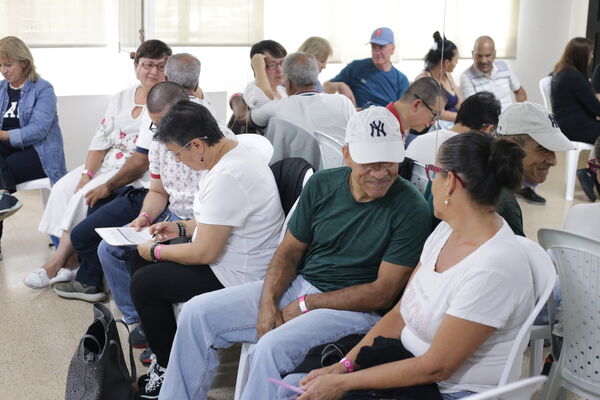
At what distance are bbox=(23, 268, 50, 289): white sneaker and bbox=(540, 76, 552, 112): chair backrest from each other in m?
2.87

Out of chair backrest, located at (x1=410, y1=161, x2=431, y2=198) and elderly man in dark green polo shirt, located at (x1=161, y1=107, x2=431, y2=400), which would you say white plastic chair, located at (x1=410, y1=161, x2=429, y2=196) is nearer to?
chair backrest, located at (x1=410, y1=161, x2=431, y2=198)

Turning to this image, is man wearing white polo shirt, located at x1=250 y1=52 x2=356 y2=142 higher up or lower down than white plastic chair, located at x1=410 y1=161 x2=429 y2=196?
higher up

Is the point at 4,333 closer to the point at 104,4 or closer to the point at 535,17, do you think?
the point at 535,17

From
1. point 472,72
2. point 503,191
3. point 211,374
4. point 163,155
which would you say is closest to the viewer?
point 503,191

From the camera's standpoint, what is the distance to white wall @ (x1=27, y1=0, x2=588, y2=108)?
275 cm

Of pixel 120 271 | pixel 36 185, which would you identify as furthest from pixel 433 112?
pixel 36 185

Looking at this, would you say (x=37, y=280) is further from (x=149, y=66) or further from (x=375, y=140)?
(x=375, y=140)

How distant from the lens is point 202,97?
14.0ft

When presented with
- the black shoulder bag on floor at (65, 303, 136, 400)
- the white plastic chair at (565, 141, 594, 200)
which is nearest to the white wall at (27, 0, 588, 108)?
the white plastic chair at (565, 141, 594, 200)

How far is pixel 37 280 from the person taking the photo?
4281 millimetres

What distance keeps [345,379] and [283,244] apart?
2.52 ft

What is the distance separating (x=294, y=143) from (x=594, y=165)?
1.77 metres

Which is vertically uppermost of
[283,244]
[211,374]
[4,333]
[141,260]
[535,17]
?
[535,17]

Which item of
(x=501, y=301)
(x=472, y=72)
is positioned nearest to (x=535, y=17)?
(x=472, y=72)
